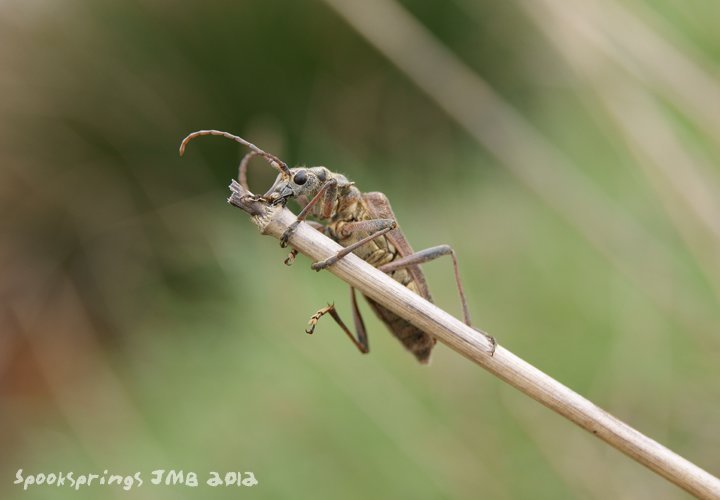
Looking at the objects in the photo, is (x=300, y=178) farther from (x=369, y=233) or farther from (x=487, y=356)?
(x=487, y=356)

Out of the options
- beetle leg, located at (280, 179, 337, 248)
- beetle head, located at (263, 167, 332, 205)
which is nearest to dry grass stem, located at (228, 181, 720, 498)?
beetle leg, located at (280, 179, 337, 248)

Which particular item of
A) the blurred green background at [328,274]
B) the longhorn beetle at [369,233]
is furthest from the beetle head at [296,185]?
the blurred green background at [328,274]

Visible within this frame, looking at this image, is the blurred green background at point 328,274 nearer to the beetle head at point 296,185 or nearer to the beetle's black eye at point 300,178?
the beetle head at point 296,185

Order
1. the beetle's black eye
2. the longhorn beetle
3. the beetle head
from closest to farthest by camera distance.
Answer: the beetle head, the beetle's black eye, the longhorn beetle

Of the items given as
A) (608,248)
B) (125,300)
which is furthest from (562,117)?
(125,300)

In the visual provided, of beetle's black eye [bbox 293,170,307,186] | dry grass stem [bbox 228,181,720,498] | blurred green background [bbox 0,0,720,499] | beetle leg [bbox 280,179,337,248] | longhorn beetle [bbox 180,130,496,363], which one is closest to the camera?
dry grass stem [bbox 228,181,720,498]

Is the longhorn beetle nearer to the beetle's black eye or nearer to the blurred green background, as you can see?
the beetle's black eye

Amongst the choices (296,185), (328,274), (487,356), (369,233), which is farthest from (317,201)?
(328,274)
